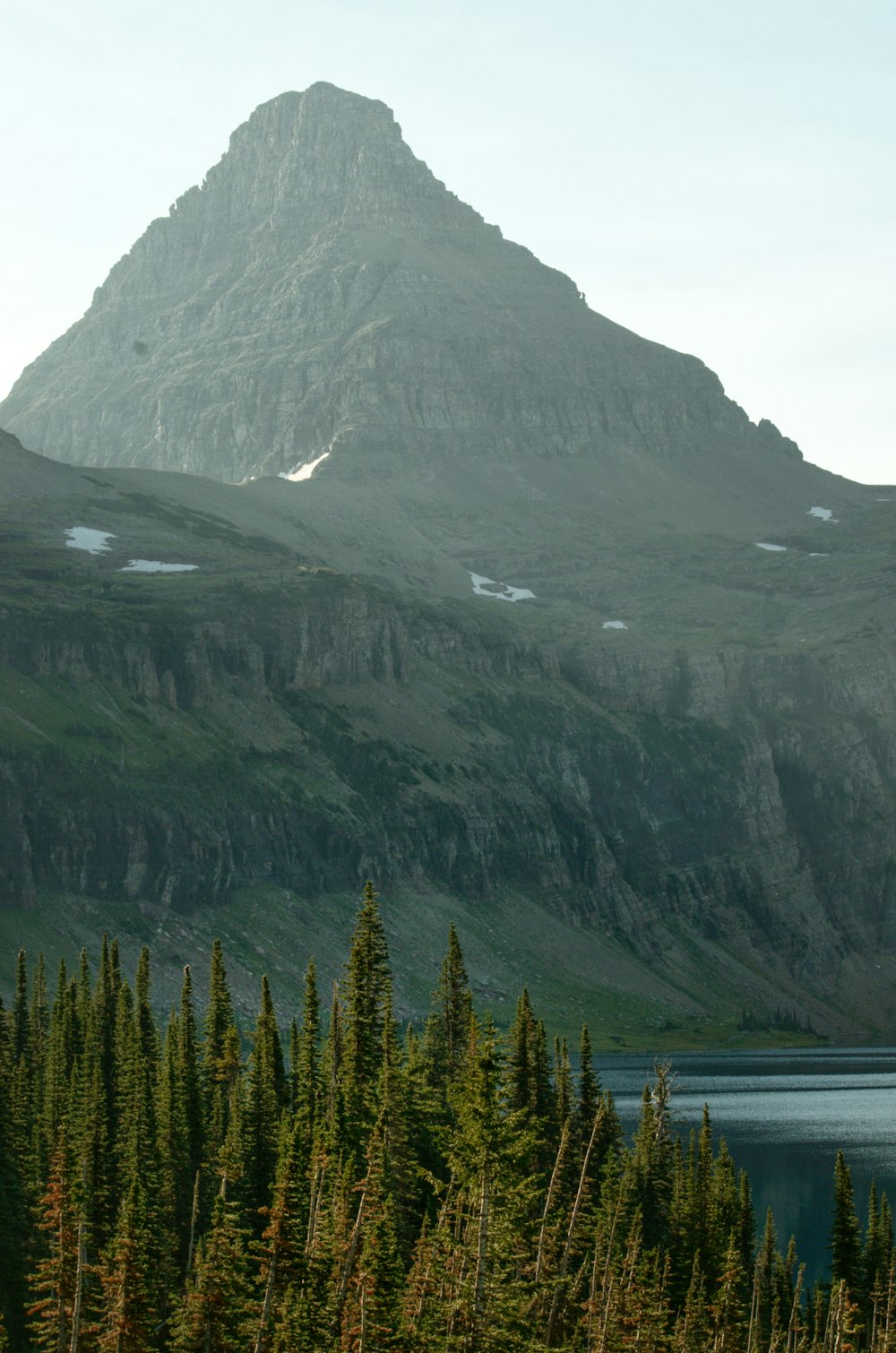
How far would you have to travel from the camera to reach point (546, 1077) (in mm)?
115375

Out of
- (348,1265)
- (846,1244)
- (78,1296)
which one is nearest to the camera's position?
(78,1296)

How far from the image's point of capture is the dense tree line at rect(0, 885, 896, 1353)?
65.2m

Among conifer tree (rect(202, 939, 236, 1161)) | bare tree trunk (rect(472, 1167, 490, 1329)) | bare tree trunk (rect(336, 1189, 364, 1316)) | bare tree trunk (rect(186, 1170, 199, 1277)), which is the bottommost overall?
bare tree trunk (rect(186, 1170, 199, 1277))

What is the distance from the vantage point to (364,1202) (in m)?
70.9

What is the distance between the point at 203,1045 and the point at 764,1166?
232 feet

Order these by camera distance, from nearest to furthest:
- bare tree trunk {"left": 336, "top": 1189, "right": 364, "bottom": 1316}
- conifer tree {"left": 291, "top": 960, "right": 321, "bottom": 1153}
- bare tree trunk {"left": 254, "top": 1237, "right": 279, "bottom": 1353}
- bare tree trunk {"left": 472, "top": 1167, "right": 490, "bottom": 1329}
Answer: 1. bare tree trunk {"left": 472, "top": 1167, "right": 490, "bottom": 1329}
2. bare tree trunk {"left": 254, "top": 1237, "right": 279, "bottom": 1353}
3. bare tree trunk {"left": 336, "top": 1189, "right": 364, "bottom": 1316}
4. conifer tree {"left": 291, "top": 960, "right": 321, "bottom": 1153}

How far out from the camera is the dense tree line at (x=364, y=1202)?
65.2 metres

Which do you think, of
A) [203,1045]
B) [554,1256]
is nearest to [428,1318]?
[554,1256]

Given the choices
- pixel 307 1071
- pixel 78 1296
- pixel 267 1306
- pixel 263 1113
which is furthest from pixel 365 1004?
pixel 267 1306

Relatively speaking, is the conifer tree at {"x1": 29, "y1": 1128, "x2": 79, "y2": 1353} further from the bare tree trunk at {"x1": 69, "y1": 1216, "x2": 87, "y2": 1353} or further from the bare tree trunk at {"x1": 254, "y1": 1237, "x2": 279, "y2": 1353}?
the bare tree trunk at {"x1": 254, "y1": 1237, "x2": 279, "y2": 1353}

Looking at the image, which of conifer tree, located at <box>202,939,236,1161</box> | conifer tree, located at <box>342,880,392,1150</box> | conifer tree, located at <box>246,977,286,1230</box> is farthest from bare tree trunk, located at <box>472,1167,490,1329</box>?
conifer tree, located at <box>202,939,236,1161</box>

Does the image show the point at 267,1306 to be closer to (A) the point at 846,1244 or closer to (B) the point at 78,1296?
(B) the point at 78,1296

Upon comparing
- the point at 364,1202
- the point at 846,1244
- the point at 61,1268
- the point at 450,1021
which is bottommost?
the point at 846,1244

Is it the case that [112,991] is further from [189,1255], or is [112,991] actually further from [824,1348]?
[824,1348]
